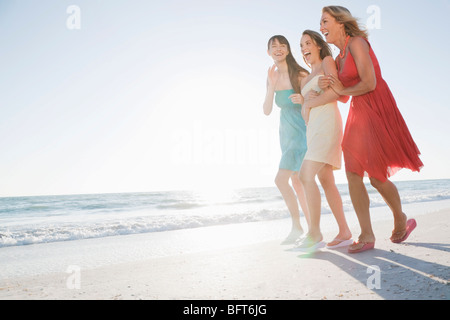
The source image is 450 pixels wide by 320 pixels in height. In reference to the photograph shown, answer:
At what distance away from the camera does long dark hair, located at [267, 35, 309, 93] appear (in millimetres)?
4156

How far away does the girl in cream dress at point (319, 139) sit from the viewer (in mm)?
3359

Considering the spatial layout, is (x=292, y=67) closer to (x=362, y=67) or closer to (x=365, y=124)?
(x=362, y=67)

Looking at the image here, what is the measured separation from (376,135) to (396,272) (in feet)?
3.86

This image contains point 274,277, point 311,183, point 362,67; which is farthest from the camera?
point 311,183

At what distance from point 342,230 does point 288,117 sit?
1.45 meters

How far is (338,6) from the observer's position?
10.5 feet

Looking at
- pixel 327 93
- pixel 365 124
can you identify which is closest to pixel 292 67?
pixel 327 93

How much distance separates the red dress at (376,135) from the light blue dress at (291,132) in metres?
1.02

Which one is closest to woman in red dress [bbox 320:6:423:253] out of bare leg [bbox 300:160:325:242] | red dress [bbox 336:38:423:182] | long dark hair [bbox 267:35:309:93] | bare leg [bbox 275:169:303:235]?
red dress [bbox 336:38:423:182]

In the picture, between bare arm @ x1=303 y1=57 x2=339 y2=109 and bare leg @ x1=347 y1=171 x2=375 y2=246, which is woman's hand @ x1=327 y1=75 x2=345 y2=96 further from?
bare leg @ x1=347 y1=171 x2=375 y2=246

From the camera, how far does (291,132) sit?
424 centimetres

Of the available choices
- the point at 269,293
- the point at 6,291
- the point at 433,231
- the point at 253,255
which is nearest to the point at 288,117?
the point at 253,255
